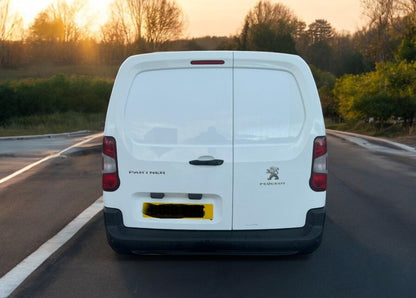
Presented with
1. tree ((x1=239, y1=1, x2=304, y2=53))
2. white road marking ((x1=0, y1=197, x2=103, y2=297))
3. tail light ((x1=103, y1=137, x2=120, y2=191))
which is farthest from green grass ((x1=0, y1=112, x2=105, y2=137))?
tree ((x1=239, y1=1, x2=304, y2=53))

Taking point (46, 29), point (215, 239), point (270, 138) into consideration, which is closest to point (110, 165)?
point (215, 239)

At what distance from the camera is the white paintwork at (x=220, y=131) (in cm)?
484

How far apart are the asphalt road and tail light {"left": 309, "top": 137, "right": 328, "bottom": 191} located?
779 millimetres

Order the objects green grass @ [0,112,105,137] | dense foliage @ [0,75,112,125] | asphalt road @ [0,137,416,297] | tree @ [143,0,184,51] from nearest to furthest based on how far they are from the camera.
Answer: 1. asphalt road @ [0,137,416,297]
2. green grass @ [0,112,105,137]
3. dense foliage @ [0,75,112,125]
4. tree @ [143,0,184,51]

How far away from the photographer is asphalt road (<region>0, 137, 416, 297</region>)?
464 centimetres

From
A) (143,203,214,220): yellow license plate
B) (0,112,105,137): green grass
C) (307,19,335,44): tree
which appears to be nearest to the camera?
(143,203,214,220): yellow license plate

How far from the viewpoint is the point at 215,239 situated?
16.3 feet

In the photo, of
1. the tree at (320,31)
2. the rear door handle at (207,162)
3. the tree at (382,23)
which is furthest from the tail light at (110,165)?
the tree at (320,31)

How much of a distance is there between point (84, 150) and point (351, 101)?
1818cm

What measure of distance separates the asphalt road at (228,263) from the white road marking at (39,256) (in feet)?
0.26

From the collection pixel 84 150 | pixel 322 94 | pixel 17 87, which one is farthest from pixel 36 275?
pixel 322 94

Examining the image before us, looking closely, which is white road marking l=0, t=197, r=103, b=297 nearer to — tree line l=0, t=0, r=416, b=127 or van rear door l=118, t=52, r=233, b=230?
van rear door l=118, t=52, r=233, b=230

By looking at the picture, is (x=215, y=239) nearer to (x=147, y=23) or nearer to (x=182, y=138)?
(x=182, y=138)

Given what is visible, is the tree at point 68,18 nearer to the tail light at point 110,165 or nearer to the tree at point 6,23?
the tree at point 6,23
